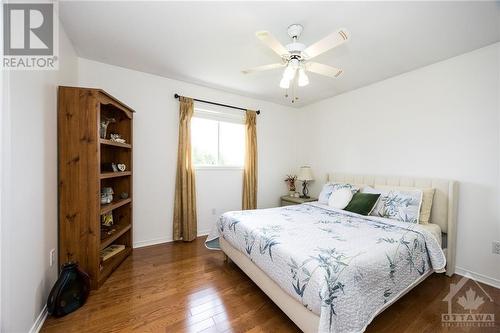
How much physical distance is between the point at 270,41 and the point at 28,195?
2076 millimetres

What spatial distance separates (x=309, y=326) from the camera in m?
1.25

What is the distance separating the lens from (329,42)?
1.56 m

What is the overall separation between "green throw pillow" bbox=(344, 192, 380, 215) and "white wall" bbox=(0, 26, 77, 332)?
3146 millimetres

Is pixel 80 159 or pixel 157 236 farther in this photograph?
pixel 157 236

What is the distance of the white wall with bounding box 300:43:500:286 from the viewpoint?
6.84 ft

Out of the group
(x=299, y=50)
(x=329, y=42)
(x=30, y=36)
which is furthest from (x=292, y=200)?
(x=30, y=36)

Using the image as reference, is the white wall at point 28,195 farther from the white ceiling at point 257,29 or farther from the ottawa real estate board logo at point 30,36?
the white ceiling at point 257,29

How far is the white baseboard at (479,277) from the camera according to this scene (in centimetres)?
204

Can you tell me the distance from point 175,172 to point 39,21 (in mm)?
2090

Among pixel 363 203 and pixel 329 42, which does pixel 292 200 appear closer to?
pixel 363 203

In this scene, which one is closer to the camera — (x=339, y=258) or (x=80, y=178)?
(x=339, y=258)

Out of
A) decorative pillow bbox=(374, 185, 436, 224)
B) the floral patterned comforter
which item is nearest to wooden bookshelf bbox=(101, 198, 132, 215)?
the floral patterned comforter

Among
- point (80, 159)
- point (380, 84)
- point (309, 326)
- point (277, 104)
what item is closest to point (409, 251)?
point (309, 326)

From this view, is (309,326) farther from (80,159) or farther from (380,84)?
(380,84)
